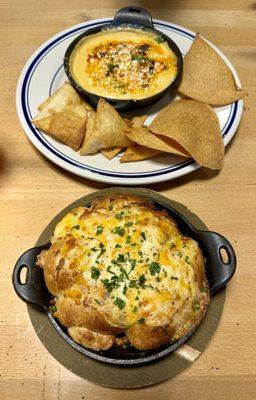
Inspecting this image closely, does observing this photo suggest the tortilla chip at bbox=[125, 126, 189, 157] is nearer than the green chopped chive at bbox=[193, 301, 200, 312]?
No

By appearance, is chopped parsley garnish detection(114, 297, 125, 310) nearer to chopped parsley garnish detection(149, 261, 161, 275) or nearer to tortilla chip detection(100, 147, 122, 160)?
chopped parsley garnish detection(149, 261, 161, 275)

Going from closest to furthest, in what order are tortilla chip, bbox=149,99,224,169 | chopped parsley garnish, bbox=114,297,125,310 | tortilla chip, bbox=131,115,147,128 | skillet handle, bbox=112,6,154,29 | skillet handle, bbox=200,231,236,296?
chopped parsley garnish, bbox=114,297,125,310
skillet handle, bbox=200,231,236,296
tortilla chip, bbox=149,99,224,169
tortilla chip, bbox=131,115,147,128
skillet handle, bbox=112,6,154,29

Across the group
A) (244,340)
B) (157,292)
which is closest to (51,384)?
(157,292)

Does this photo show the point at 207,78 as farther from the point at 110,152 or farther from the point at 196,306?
the point at 196,306

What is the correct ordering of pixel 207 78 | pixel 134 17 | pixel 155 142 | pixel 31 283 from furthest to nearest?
pixel 134 17 < pixel 207 78 < pixel 155 142 < pixel 31 283

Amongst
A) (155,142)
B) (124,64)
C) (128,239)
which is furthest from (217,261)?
(124,64)

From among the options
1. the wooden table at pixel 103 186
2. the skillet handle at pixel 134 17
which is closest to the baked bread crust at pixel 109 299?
the wooden table at pixel 103 186

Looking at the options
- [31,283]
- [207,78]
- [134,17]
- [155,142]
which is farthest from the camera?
[134,17]

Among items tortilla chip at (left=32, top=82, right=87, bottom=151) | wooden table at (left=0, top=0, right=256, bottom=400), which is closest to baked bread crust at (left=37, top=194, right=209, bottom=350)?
wooden table at (left=0, top=0, right=256, bottom=400)
